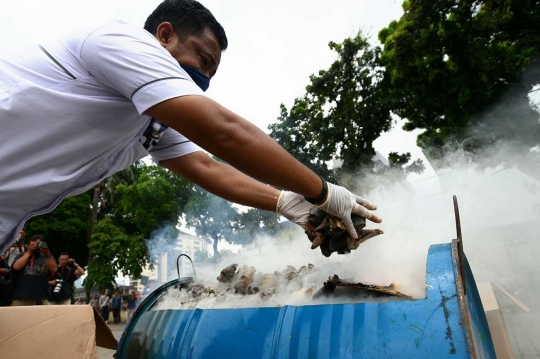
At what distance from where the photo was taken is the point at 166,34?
4.37 ft

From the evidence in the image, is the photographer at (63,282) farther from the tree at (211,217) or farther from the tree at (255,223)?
the tree at (255,223)

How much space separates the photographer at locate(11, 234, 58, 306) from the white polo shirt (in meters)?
4.02

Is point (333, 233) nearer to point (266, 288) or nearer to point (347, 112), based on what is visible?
point (266, 288)

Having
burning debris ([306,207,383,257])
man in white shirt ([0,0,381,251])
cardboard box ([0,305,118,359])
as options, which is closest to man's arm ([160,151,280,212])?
burning debris ([306,207,383,257])

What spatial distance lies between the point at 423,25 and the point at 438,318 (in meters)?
9.89

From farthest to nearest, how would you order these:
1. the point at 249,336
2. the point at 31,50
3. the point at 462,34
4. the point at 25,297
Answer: the point at 462,34
the point at 25,297
the point at 249,336
the point at 31,50

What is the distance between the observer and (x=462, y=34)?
856cm

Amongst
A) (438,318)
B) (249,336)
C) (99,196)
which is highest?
(99,196)

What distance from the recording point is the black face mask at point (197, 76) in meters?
1.31

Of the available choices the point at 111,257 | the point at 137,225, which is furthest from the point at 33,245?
the point at 137,225

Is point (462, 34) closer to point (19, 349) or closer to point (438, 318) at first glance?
point (438, 318)

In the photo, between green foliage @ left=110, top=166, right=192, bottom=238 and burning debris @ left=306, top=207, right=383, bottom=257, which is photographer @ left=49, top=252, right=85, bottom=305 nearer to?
burning debris @ left=306, top=207, right=383, bottom=257

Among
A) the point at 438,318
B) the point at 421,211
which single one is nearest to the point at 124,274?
the point at 421,211

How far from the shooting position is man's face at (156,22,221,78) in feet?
4.29
